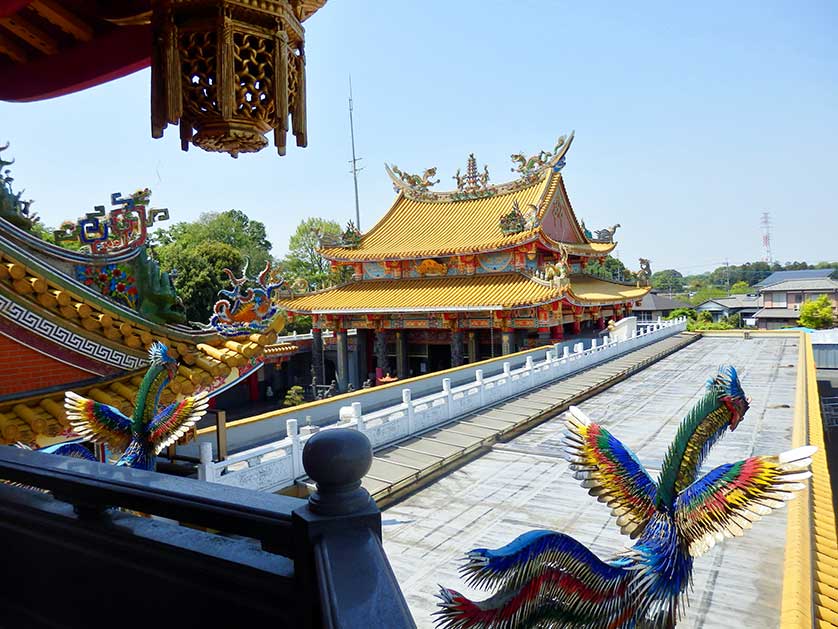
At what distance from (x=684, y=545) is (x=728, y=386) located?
85 cm

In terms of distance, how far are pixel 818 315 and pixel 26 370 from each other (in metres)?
40.1

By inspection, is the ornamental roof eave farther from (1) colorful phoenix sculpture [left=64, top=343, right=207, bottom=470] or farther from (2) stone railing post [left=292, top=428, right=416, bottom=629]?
(2) stone railing post [left=292, top=428, right=416, bottom=629]

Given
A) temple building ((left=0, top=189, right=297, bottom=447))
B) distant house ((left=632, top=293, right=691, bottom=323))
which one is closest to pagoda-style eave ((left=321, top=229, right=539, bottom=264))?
temple building ((left=0, top=189, right=297, bottom=447))

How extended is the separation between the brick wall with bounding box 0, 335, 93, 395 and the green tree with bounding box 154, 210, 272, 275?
30.1m

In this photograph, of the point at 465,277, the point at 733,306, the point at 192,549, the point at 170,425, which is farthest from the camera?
the point at 733,306

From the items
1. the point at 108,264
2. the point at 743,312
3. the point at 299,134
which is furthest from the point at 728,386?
the point at 743,312

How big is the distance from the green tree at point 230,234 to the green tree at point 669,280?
76215mm

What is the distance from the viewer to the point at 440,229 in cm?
2092

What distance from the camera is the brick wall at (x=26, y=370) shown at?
157 inches

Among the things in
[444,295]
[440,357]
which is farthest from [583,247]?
[440,357]

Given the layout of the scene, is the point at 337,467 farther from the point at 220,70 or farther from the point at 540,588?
the point at 540,588

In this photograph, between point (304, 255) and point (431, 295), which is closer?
point (431, 295)

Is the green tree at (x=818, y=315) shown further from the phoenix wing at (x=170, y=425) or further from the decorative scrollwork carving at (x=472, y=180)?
the phoenix wing at (x=170, y=425)

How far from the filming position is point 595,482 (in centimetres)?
315
